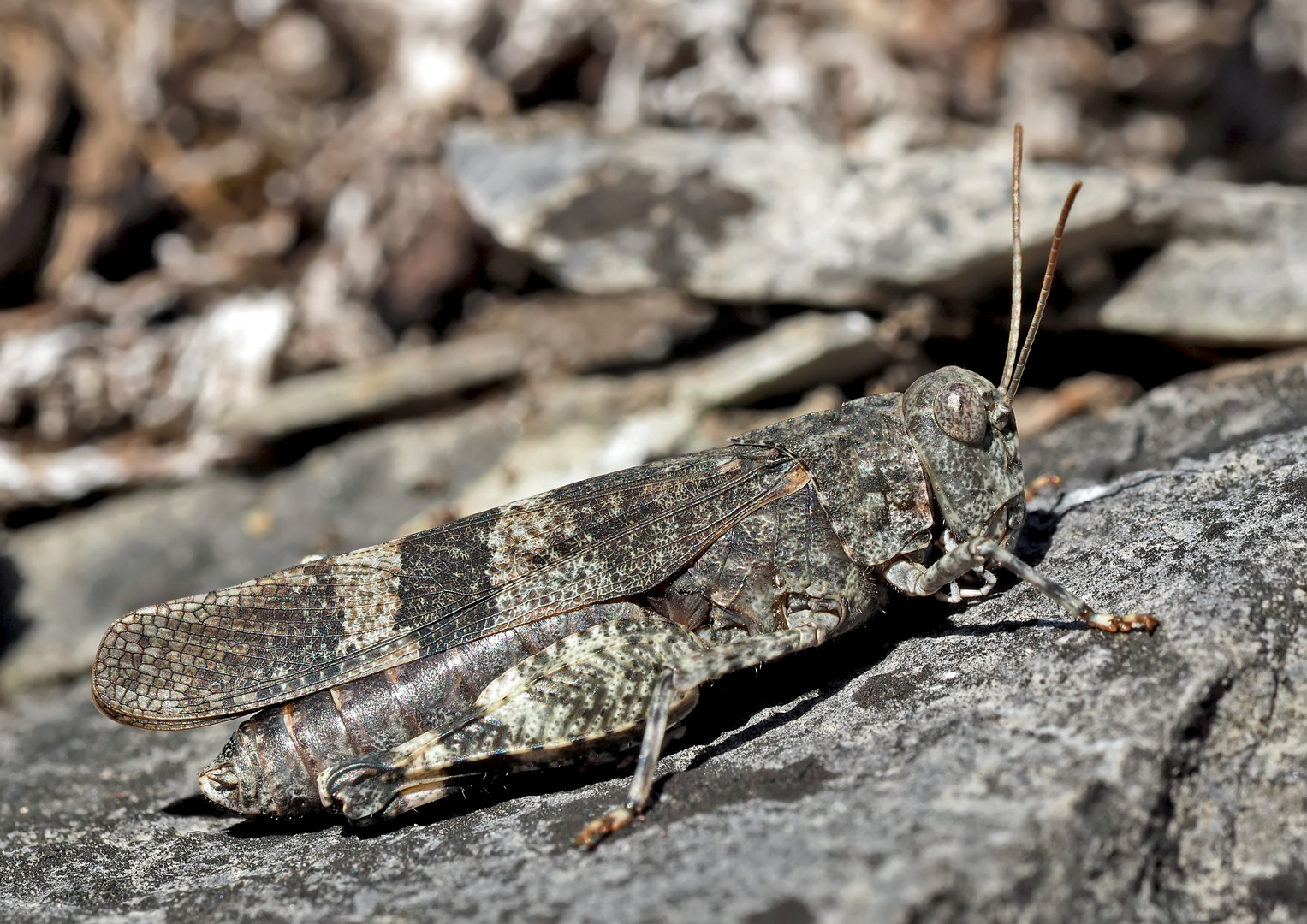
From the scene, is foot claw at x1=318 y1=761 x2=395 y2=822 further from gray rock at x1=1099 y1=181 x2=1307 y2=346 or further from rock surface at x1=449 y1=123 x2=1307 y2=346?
gray rock at x1=1099 y1=181 x2=1307 y2=346

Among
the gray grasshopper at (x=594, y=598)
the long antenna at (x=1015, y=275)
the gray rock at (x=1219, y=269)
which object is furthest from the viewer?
the gray rock at (x=1219, y=269)

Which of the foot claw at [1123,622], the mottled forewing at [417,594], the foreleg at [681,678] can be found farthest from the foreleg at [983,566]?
the mottled forewing at [417,594]

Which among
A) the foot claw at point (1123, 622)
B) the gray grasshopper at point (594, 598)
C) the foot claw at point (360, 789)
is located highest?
the gray grasshopper at point (594, 598)

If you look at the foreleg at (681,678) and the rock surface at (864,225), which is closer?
the foreleg at (681,678)

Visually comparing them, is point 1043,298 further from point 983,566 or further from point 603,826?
point 603,826

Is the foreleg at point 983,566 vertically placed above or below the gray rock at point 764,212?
below

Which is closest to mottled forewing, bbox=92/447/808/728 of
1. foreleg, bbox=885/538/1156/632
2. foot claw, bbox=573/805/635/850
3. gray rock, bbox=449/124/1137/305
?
foreleg, bbox=885/538/1156/632

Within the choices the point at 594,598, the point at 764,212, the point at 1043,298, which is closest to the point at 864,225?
the point at 764,212

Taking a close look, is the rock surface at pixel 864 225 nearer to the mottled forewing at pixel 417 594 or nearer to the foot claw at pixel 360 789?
the mottled forewing at pixel 417 594
